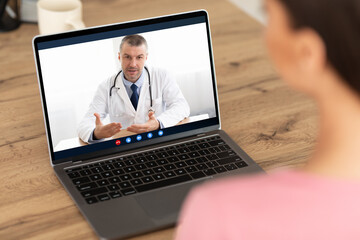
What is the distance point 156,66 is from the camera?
3.84 ft

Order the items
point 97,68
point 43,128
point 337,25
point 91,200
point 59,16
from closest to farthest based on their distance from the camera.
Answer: point 337,25 < point 91,200 < point 97,68 < point 43,128 < point 59,16

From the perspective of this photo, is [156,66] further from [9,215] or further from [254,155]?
[9,215]

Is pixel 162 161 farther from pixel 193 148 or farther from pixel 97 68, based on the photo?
pixel 97 68

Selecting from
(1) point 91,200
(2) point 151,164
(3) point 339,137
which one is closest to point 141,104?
(2) point 151,164

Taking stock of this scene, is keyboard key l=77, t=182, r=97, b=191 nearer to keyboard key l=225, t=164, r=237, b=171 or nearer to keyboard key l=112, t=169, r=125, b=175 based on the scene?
keyboard key l=112, t=169, r=125, b=175

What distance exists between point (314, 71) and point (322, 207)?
0.11 m

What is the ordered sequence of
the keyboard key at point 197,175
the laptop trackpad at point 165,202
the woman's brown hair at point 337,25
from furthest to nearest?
1. the keyboard key at point 197,175
2. the laptop trackpad at point 165,202
3. the woman's brown hair at point 337,25

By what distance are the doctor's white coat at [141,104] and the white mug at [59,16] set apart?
1.08 feet

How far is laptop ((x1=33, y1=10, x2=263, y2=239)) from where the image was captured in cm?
105

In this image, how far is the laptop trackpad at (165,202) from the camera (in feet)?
3.30

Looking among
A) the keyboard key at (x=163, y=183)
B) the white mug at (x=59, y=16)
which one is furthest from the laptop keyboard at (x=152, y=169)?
the white mug at (x=59, y=16)

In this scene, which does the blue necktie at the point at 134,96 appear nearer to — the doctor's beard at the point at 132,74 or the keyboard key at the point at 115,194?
the doctor's beard at the point at 132,74

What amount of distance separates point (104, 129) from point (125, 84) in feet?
0.31

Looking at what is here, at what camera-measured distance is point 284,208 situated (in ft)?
1.64
